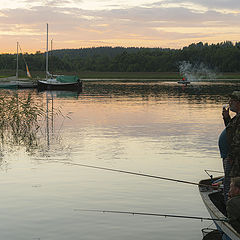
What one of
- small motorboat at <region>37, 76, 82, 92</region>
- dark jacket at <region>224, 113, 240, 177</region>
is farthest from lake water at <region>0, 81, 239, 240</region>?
small motorboat at <region>37, 76, 82, 92</region>

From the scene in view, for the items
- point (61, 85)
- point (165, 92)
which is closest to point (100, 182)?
point (165, 92)

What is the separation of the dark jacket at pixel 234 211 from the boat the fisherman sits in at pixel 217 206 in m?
0.08

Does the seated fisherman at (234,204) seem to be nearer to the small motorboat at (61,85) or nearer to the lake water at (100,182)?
the lake water at (100,182)

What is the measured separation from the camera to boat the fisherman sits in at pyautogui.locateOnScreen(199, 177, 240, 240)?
8062mm

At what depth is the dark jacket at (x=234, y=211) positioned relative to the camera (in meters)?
7.80

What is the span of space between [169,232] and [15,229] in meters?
3.23

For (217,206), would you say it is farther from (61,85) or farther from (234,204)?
(61,85)

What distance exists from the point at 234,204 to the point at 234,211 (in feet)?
0.46

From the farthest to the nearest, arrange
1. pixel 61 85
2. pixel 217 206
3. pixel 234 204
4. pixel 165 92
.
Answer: pixel 61 85 → pixel 165 92 → pixel 217 206 → pixel 234 204

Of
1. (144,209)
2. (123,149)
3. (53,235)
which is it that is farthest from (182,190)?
(123,149)

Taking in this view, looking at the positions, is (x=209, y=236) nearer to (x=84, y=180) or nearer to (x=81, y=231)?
(x=81, y=231)

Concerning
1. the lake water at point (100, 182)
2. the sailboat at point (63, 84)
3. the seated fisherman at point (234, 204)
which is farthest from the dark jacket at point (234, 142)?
the sailboat at point (63, 84)

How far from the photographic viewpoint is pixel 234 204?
25.7 feet

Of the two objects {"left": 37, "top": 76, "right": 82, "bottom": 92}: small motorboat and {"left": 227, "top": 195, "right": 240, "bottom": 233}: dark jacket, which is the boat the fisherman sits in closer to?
{"left": 227, "top": 195, "right": 240, "bottom": 233}: dark jacket
